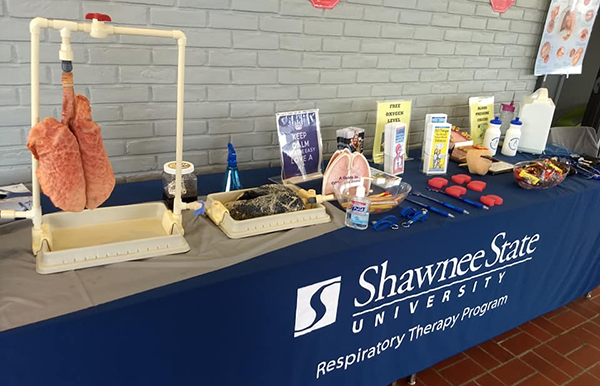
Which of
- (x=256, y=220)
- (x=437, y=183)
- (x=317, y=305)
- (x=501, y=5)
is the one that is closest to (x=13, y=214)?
(x=256, y=220)

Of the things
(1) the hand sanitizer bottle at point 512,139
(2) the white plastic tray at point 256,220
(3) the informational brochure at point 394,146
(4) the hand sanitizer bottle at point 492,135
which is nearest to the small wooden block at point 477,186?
(3) the informational brochure at point 394,146

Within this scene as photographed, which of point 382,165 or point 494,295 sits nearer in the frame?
point 494,295

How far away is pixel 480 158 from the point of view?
1.86 m

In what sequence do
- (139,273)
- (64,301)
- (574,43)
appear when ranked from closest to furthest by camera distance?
(64,301)
(139,273)
(574,43)

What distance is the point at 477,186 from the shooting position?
67.5 inches

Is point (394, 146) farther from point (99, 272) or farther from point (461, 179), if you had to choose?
point (99, 272)

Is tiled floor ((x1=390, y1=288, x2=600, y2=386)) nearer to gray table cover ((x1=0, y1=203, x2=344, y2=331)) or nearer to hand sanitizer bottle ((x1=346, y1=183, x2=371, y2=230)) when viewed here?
hand sanitizer bottle ((x1=346, y1=183, x2=371, y2=230))

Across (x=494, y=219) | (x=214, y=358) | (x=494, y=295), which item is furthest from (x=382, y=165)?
(x=214, y=358)

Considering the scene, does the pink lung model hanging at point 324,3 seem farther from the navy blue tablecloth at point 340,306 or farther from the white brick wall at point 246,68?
the navy blue tablecloth at point 340,306

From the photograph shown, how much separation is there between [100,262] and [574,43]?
2811 millimetres

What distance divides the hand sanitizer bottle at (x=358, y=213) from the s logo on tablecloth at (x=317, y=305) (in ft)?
Answer: 0.57

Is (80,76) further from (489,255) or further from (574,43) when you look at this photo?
(574,43)

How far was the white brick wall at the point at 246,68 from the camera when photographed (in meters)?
1.37

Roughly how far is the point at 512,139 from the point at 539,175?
17.7 inches
